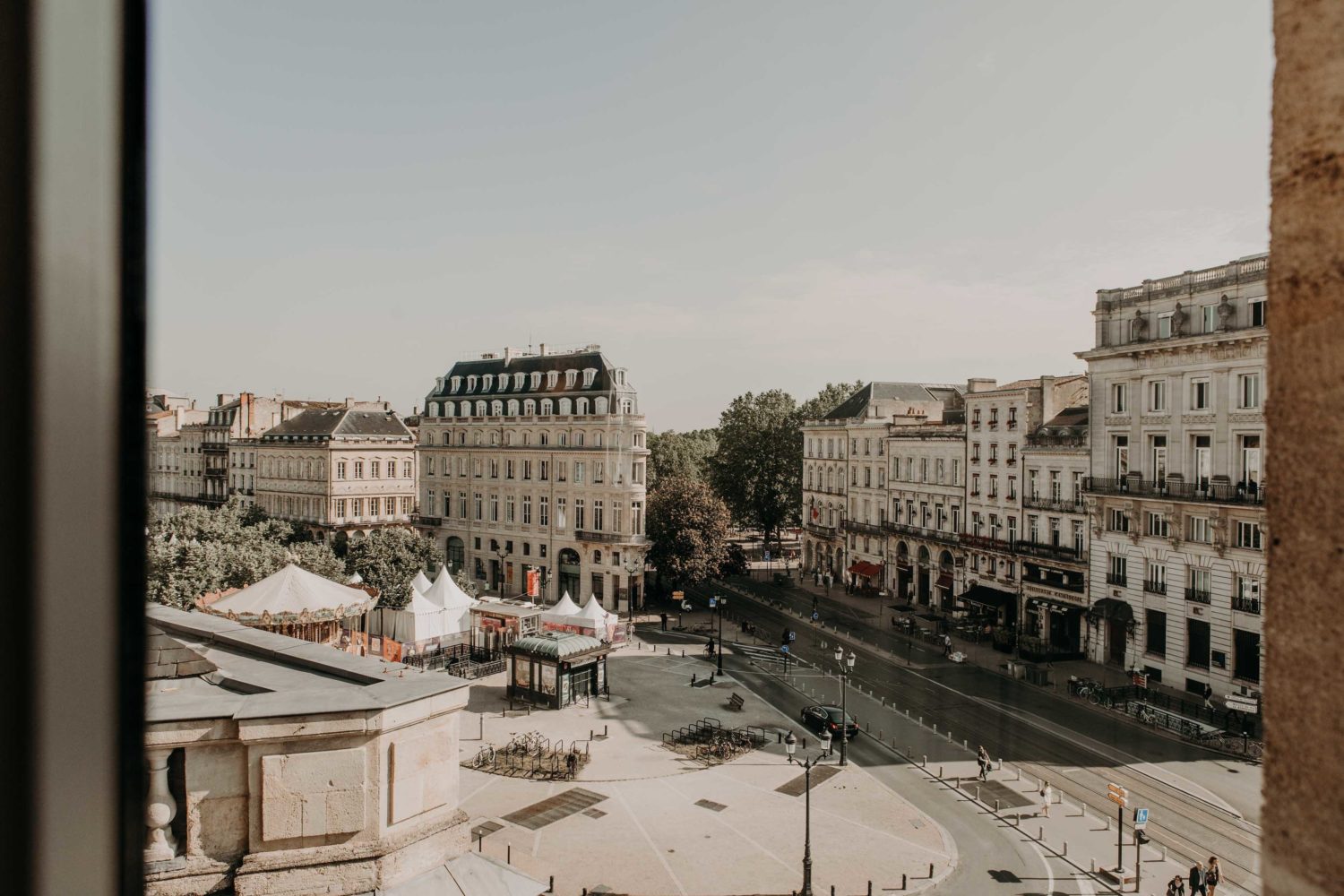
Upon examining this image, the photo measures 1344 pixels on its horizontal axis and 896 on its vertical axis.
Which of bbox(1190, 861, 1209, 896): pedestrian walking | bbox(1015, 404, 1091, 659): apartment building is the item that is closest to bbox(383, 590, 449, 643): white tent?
bbox(1015, 404, 1091, 659): apartment building

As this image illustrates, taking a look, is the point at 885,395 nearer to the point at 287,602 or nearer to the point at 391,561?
the point at 391,561

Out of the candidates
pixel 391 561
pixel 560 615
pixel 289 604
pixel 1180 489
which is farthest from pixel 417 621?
pixel 1180 489

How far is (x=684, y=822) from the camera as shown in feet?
60.8

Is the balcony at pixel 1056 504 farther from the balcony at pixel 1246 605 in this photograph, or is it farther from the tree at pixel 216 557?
the tree at pixel 216 557

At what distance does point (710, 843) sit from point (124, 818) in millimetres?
17660

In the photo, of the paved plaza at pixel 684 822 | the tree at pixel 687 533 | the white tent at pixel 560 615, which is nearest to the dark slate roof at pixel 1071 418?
the tree at pixel 687 533

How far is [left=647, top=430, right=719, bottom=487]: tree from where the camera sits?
220 ft

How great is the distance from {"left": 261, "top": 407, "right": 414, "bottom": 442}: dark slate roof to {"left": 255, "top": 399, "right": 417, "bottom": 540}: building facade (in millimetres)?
53

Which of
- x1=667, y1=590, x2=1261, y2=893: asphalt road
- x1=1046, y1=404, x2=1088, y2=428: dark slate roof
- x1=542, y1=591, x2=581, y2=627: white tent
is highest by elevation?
x1=1046, y1=404, x2=1088, y2=428: dark slate roof

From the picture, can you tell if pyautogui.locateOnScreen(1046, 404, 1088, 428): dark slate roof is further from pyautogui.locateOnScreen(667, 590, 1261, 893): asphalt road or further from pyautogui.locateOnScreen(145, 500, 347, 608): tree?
pyautogui.locateOnScreen(145, 500, 347, 608): tree

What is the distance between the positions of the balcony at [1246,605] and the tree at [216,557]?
2950cm

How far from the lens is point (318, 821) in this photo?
5895 millimetres

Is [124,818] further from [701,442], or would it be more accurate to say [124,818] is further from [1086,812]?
[701,442]

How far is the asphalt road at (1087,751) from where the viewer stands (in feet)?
59.4
